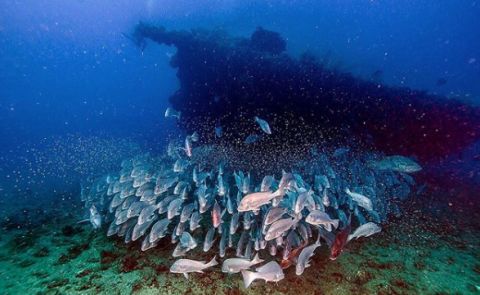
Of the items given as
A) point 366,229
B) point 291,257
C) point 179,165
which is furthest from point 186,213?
point 366,229

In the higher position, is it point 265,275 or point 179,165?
point 179,165

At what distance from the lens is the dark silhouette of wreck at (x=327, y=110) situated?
906 cm

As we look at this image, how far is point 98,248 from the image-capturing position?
4676mm

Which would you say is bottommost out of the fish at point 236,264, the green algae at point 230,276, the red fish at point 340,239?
the green algae at point 230,276

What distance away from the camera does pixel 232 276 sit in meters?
3.81

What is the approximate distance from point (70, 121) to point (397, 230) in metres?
97.6

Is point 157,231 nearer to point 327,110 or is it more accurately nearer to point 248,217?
point 248,217

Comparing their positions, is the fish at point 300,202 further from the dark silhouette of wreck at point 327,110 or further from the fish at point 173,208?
the dark silhouette of wreck at point 327,110

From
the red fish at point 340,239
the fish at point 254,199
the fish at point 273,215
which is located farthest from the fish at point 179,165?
the red fish at point 340,239

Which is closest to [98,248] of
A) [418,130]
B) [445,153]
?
[418,130]

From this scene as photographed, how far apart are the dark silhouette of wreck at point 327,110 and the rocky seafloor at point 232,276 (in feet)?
13.9

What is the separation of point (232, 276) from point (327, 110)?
7.38m

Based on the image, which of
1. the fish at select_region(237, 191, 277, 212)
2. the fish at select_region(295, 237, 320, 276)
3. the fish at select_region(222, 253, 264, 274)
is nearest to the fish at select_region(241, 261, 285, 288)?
the fish at select_region(222, 253, 264, 274)

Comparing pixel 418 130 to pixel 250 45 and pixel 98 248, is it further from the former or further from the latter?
pixel 98 248
